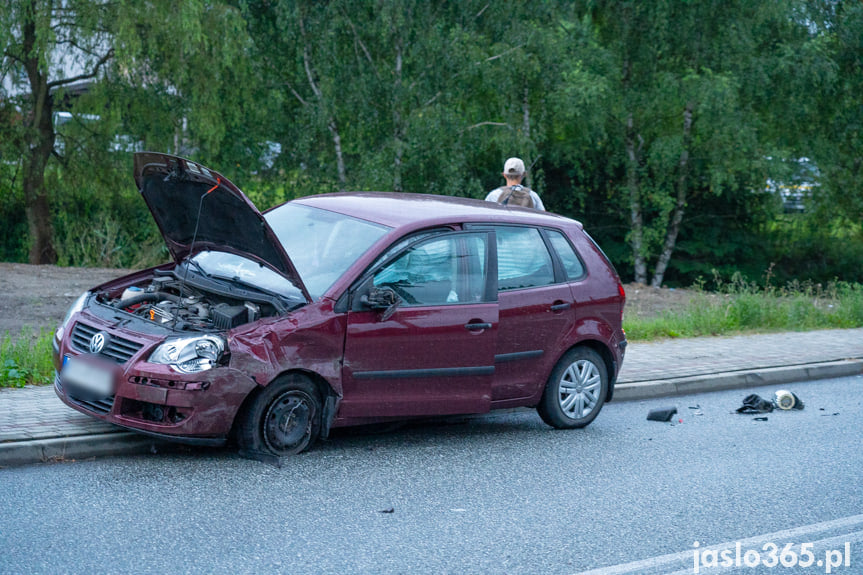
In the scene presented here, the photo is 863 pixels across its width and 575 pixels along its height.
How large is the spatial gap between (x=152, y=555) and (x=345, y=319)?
2298mm

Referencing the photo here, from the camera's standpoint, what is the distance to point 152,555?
474 centimetres

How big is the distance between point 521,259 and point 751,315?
8712 mm

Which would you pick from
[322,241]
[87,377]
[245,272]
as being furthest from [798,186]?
[87,377]

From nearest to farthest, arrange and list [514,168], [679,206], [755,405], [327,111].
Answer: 1. [755,405]
2. [514,168]
3. [327,111]
4. [679,206]

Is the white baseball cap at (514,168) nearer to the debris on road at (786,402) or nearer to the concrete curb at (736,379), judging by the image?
the concrete curb at (736,379)

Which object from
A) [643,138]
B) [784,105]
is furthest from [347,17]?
[784,105]

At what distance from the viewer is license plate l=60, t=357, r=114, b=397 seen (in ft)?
20.4

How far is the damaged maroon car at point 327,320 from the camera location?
20.3 ft

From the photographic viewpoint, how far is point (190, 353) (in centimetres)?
610

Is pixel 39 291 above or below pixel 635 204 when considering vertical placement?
below

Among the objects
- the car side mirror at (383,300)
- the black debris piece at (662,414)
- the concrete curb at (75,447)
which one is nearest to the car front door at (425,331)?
the car side mirror at (383,300)

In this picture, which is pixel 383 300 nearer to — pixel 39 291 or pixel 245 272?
pixel 245 272

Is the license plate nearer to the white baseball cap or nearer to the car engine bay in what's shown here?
the car engine bay

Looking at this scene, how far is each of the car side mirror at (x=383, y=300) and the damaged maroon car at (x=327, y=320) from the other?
0.01 metres
